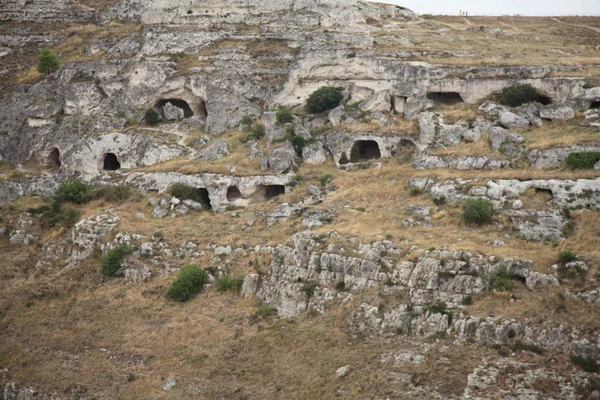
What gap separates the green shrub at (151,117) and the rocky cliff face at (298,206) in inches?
6.5

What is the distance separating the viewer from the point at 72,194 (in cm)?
3712

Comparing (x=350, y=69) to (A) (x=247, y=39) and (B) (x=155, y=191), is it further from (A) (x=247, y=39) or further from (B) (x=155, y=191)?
(B) (x=155, y=191)

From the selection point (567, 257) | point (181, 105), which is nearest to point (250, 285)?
point (567, 257)

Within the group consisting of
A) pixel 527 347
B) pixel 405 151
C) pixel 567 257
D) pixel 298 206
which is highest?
pixel 405 151

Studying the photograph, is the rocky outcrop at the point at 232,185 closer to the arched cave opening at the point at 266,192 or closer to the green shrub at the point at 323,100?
the arched cave opening at the point at 266,192

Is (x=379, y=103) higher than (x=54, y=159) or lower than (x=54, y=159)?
higher

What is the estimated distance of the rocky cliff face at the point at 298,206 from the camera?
22.9 m

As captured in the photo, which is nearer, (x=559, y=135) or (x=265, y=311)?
(x=265, y=311)

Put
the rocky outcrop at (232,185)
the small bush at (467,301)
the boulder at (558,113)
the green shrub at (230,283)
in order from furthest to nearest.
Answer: the rocky outcrop at (232,185), the boulder at (558,113), the green shrub at (230,283), the small bush at (467,301)

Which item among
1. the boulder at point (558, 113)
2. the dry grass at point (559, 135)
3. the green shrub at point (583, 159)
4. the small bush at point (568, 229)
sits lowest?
the small bush at point (568, 229)

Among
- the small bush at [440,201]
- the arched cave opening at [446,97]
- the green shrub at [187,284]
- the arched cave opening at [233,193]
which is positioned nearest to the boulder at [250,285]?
the green shrub at [187,284]

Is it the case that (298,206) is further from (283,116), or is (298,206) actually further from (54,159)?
(54,159)

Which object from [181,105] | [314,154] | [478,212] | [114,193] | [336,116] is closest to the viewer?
[478,212]

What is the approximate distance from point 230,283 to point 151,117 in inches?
725
